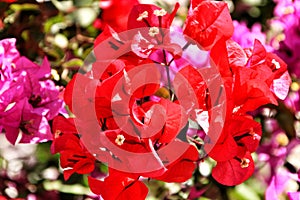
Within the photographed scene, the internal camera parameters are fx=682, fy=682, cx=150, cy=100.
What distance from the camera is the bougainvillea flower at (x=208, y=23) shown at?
85cm

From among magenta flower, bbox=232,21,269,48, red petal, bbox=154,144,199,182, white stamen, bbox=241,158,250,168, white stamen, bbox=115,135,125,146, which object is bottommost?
magenta flower, bbox=232,21,269,48

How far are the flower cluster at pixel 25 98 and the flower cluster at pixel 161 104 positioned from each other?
0.11m

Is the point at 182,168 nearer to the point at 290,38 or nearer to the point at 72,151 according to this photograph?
the point at 72,151

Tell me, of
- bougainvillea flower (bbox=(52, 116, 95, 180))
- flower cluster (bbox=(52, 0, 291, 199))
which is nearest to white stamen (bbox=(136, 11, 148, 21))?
flower cluster (bbox=(52, 0, 291, 199))

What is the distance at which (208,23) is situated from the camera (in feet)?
2.79

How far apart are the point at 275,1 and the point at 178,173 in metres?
0.69

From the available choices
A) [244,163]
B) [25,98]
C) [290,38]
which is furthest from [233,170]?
[290,38]

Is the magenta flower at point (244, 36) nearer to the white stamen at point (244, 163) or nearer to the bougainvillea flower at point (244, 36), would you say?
the bougainvillea flower at point (244, 36)

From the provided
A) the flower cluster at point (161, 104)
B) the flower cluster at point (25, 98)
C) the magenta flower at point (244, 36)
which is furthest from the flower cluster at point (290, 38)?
the flower cluster at point (25, 98)

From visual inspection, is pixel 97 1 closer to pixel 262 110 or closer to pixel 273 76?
pixel 262 110

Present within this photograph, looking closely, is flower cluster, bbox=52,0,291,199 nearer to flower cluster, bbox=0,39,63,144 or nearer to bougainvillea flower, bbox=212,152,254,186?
bougainvillea flower, bbox=212,152,254,186

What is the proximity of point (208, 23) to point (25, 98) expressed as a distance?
11.1 inches

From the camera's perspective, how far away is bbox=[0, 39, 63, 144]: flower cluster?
0.94 metres

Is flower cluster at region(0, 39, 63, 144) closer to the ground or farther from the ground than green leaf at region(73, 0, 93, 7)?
farther from the ground
